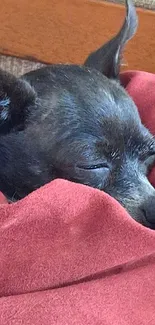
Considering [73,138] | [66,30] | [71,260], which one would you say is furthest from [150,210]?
[66,30]

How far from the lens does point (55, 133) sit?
129 cm

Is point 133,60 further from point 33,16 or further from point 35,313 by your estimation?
point 35,313

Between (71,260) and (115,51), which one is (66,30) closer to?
(115,51)

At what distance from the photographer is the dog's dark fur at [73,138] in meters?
1.28

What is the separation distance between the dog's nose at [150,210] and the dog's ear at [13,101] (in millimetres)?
291

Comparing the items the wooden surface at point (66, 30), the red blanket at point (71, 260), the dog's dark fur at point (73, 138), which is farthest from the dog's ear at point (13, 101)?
the wooden surface at point (66, 30)

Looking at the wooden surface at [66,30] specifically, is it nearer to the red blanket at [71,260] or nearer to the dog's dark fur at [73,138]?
the dog's dark fur at [73,138]

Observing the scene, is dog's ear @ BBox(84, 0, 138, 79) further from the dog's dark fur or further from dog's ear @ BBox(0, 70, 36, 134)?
dog's ear @ BBox(0, 70, 36, 134)

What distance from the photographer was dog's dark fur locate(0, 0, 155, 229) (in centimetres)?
128

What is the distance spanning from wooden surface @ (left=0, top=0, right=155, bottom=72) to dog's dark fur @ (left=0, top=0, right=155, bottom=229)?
0.82m

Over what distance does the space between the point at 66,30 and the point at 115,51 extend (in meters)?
0.74

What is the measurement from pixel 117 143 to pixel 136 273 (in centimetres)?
31

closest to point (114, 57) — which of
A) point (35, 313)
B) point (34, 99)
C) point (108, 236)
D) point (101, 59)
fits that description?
point (101, 59)

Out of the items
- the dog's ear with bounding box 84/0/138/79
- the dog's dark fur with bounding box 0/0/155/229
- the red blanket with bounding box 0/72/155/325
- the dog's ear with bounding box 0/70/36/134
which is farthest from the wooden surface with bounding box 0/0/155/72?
the red blanket with bounding box 0/72/155/325
